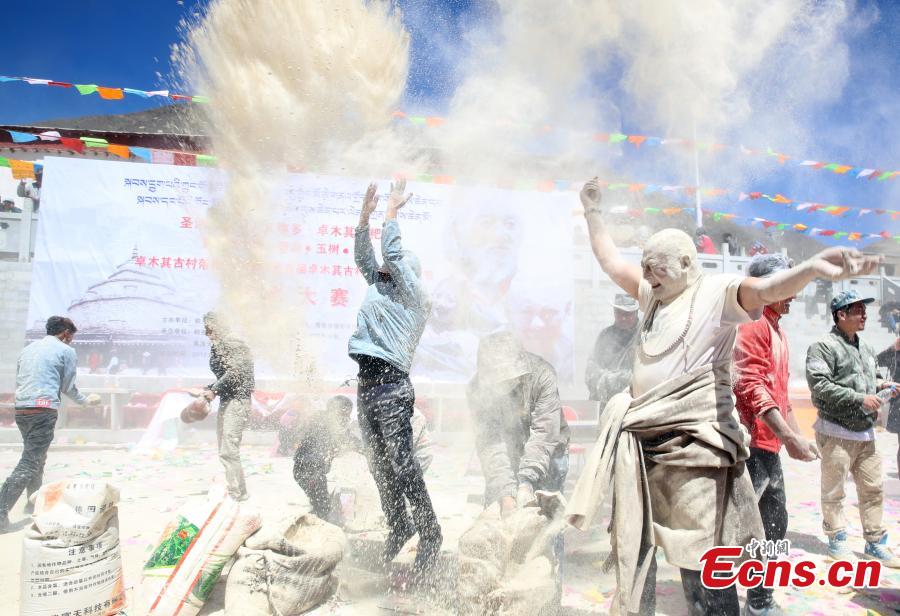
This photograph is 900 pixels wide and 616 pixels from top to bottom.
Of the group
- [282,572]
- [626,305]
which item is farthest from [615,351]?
[282,572]

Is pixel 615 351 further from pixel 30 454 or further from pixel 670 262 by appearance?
pixel 30 454

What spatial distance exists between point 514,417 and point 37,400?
3743 millimetres

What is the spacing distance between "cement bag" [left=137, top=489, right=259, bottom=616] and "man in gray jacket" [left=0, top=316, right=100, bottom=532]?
7.47ft

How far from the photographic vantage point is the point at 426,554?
10.1 feet

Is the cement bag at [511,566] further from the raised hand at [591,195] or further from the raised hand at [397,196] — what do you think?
the raised hand at [397,196]

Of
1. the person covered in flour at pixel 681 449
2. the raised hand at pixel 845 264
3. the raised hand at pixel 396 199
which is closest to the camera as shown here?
the raised hand at pixel 845 264

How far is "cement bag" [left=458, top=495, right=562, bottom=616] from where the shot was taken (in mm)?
2492

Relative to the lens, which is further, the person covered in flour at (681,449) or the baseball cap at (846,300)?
the baseball cap at (846,300)

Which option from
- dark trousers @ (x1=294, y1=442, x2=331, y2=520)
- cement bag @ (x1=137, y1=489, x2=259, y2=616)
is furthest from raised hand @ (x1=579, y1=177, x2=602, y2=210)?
dark trousers @ (x1=294, y1=442, x2=331, y2=520)

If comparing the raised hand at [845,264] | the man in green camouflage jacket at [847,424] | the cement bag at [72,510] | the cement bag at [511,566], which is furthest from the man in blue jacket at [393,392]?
the man in green camouflage jacket at [847,424]

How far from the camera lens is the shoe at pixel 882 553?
3604 millimetres

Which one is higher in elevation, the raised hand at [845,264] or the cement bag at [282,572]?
the raised hand at [845,264]

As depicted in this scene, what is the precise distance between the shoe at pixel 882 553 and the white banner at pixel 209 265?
5.74 meters

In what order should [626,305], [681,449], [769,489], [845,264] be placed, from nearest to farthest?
[845,264] → [681,449] → [769,489] → [626,305]
